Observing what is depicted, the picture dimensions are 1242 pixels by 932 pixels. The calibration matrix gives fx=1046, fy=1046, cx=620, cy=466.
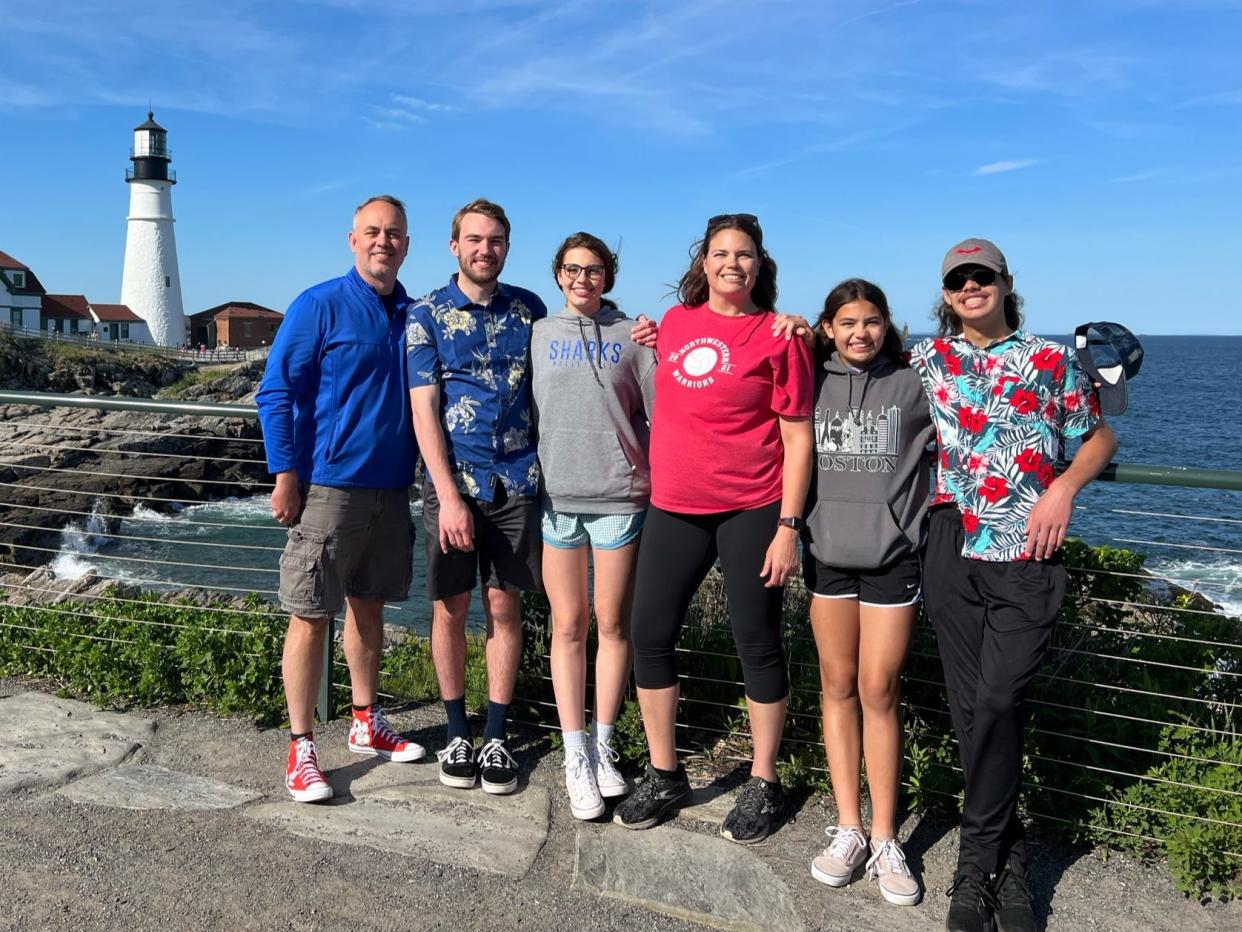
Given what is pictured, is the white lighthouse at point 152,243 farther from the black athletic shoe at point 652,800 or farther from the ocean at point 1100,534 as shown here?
the black athletic shoe at point 652,800

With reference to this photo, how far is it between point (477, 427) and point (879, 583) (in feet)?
4.80

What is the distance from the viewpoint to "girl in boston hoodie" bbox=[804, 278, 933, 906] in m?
3.21

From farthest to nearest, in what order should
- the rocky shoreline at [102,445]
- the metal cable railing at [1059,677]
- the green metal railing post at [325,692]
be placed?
the rocky shoreline at [102,445] < the green metal railing post at [325,692] < the metal cable railing at [1059,677]

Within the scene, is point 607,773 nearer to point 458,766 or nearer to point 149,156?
point 458,766

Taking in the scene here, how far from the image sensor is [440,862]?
10.7 feet

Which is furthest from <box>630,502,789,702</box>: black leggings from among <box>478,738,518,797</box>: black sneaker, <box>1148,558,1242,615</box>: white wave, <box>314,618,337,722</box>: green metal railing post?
<box>1148,558,1242,615</box>: white wave

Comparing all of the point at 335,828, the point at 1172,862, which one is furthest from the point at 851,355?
the point at 335,828

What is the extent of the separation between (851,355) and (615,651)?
4.36ft

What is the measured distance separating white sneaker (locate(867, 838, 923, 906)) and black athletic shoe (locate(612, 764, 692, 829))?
696 mm

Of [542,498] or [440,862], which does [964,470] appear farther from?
[440,862]

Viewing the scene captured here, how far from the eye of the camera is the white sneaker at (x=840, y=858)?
3242 mm

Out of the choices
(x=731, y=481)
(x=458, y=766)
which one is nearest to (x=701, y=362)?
(x=731, y=481)

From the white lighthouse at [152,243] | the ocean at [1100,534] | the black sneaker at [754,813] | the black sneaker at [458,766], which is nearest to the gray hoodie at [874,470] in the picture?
the ocean at [1100,534]

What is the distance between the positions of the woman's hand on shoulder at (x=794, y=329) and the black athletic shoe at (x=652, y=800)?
1588 mm
